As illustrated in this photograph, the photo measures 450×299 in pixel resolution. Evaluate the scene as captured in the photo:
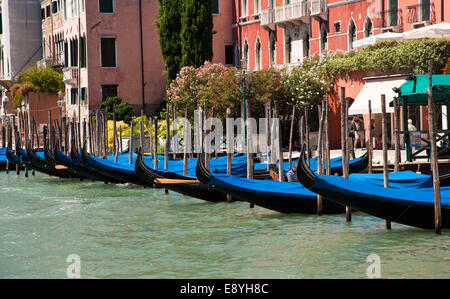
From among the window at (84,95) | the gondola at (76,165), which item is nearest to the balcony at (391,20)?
the gondola at (76,165)

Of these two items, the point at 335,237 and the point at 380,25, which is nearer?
the point at 335,237

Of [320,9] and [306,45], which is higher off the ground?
[320,9]

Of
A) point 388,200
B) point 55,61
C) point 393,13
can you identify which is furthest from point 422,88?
point 55,61

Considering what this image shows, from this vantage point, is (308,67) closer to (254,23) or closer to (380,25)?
(380,25)

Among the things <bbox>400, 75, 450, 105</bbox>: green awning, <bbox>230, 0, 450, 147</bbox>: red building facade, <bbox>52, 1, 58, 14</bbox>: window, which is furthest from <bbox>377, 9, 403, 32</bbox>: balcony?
<bbox>52, 1, 58, 14</bbox>: window

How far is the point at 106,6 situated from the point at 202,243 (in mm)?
20003

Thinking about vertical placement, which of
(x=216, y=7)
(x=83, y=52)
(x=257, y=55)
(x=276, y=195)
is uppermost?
(x=216, y=7)

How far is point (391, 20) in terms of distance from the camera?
21.5m

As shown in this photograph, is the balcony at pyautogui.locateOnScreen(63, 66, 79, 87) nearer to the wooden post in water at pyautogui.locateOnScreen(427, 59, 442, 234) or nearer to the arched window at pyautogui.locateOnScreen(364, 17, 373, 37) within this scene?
the arched window at pyautogui.locateOnScreen(364, 17, 373, 37)

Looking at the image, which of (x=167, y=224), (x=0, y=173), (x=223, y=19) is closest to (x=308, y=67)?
(x=223, y=19)

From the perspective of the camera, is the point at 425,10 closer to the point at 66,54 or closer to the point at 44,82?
the point at 66,54

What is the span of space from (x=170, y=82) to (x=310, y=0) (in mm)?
5281

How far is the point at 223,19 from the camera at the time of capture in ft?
99.5

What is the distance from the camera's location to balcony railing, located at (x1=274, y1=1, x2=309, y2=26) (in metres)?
25.1
